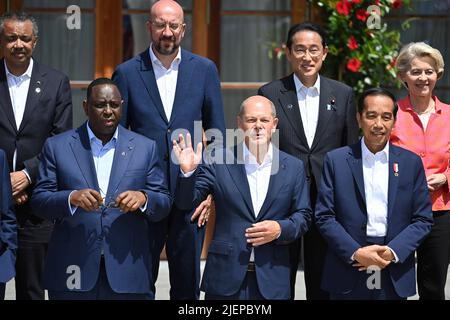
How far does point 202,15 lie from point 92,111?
3.06 meters

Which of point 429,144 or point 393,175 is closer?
point 393,175

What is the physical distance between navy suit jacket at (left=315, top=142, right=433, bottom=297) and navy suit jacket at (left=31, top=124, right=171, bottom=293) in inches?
33.8

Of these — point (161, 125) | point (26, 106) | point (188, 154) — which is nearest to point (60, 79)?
point (26, 106)

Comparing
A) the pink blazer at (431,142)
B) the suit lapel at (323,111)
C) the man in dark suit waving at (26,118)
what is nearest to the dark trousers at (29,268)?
the man in dark suit waving at (26,118)

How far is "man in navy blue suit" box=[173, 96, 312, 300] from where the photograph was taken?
16.7 ft

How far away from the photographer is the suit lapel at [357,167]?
523cm

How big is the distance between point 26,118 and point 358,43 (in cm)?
311

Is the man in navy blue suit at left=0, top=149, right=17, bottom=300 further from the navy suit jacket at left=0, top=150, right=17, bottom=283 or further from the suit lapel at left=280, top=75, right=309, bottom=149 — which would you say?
the suit lapel at left=280, top=75, right=309, bottom=149

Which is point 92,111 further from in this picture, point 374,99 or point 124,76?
point 374,99

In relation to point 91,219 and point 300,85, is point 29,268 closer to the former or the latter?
point 91,219

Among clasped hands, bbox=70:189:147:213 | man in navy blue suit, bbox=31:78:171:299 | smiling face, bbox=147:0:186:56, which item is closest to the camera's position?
clasped hands, bbox=70:189:147:213

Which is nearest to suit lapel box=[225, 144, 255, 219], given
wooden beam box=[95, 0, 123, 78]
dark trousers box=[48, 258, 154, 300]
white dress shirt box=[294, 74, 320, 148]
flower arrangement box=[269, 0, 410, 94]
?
white dress shirt box=[294, 74, 320, 148]

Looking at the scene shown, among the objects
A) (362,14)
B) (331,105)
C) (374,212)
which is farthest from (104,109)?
(362,14)

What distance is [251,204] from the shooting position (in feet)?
16.9
